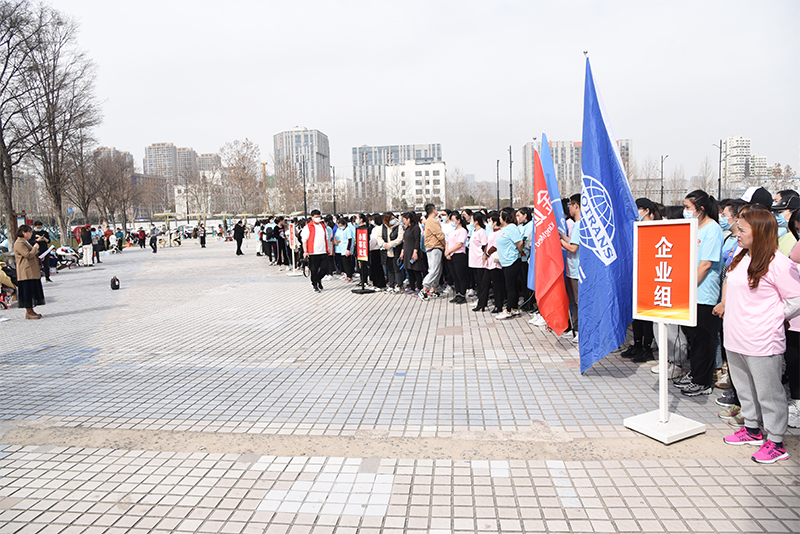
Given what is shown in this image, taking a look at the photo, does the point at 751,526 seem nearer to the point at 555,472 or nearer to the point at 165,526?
the point at 555,472

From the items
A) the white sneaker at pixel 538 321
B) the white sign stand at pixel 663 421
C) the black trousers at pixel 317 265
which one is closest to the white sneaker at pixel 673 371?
the white sign stand at pixel 663 421

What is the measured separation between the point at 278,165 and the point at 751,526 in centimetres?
7253

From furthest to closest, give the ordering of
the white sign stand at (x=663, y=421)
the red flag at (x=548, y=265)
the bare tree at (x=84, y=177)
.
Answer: the bare tree at (x=84, y=177)
the red flag at (x=548, y=265)
the white sign stand at (x=663, y=421)

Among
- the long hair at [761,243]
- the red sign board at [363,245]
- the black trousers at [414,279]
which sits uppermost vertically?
the long hair at [761,243]

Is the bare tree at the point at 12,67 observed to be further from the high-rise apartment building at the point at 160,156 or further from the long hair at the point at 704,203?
the high-rise apartment building at the point at 160,156

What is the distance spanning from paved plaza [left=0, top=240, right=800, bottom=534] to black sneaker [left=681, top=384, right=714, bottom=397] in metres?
0.13

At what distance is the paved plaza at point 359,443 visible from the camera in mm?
3373

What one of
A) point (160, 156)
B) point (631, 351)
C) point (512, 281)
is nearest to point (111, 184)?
point (512, 281)

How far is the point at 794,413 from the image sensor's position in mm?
4527

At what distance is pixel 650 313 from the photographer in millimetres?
4461

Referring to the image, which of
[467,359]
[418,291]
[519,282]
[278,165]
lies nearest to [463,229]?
[519,282]

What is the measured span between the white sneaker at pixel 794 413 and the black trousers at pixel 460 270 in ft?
23.1

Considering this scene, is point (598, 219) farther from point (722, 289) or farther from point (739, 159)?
point (739, 159)

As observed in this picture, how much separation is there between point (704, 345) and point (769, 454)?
156 cm
